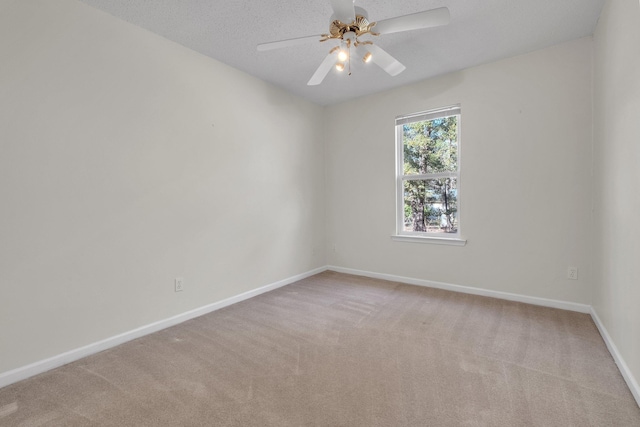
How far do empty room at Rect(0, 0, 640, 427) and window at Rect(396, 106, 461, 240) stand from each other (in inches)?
1.1

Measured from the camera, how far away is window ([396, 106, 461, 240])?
344 cm

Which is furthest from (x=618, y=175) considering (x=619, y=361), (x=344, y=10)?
(x=344, y=10)

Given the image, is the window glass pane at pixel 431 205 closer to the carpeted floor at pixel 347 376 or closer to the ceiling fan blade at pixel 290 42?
the carpeted floor at pixel 347 376

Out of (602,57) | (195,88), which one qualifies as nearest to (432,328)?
(602,57)

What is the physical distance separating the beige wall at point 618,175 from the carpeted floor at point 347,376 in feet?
1.09

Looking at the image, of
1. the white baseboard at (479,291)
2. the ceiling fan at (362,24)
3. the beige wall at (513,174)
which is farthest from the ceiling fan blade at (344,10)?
the white baseboard at (479,291)

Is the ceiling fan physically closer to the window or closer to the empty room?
the empty room

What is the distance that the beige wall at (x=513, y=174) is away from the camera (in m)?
2.70

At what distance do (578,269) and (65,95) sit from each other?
4.54 meters

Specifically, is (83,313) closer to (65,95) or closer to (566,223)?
(65,95)

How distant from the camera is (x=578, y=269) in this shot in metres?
2.71

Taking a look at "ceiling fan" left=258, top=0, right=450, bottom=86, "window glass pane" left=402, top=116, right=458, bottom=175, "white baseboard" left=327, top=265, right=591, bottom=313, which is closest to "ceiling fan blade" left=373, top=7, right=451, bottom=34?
"ceiling fan" left=258, top=0, right=450, bottom=86

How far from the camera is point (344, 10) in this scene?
1.67 meters

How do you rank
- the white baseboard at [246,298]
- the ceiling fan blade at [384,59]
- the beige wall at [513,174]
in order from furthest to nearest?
the beige wall at [513,174] < the ceiling fan blade at [384,59] < the white baseboard at [246,298]
